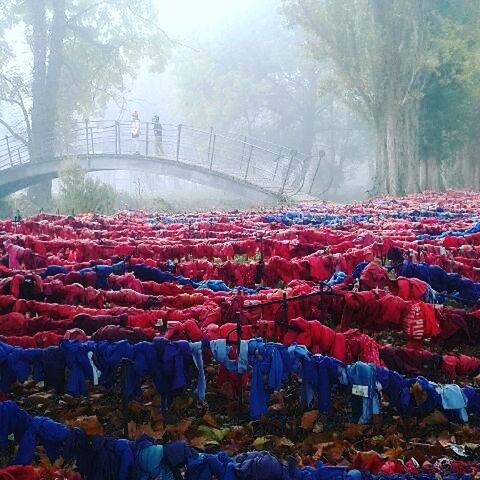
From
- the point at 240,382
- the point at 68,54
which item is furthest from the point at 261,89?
the point at 240,382

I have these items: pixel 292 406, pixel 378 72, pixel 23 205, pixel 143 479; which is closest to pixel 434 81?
pixel 378 72

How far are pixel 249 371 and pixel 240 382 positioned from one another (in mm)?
244

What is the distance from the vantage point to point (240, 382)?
4188 mm

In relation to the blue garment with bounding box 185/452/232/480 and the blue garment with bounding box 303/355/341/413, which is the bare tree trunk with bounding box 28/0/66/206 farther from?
the blue garment with bounding box 185/452/232/480

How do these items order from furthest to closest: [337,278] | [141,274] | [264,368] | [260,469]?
[141,274] → [337,278] → [264,368] → [260,469]

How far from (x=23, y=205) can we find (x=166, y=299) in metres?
21.9

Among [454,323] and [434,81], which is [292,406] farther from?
[434,81]

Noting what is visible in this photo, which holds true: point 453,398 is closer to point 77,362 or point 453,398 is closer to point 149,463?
point 149,463

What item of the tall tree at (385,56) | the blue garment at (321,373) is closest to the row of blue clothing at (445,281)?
the blue garment at (321,373)

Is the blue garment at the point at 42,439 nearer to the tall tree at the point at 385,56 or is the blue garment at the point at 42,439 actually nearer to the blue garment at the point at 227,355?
the blue garment at the point at 227,355

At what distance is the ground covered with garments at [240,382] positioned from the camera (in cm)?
311

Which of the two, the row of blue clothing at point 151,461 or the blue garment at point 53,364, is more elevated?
the blue garment at point 53,364

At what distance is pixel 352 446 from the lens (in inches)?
149

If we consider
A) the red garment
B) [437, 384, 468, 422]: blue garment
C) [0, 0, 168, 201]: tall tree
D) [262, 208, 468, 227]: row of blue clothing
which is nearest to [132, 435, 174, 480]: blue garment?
the red garment
